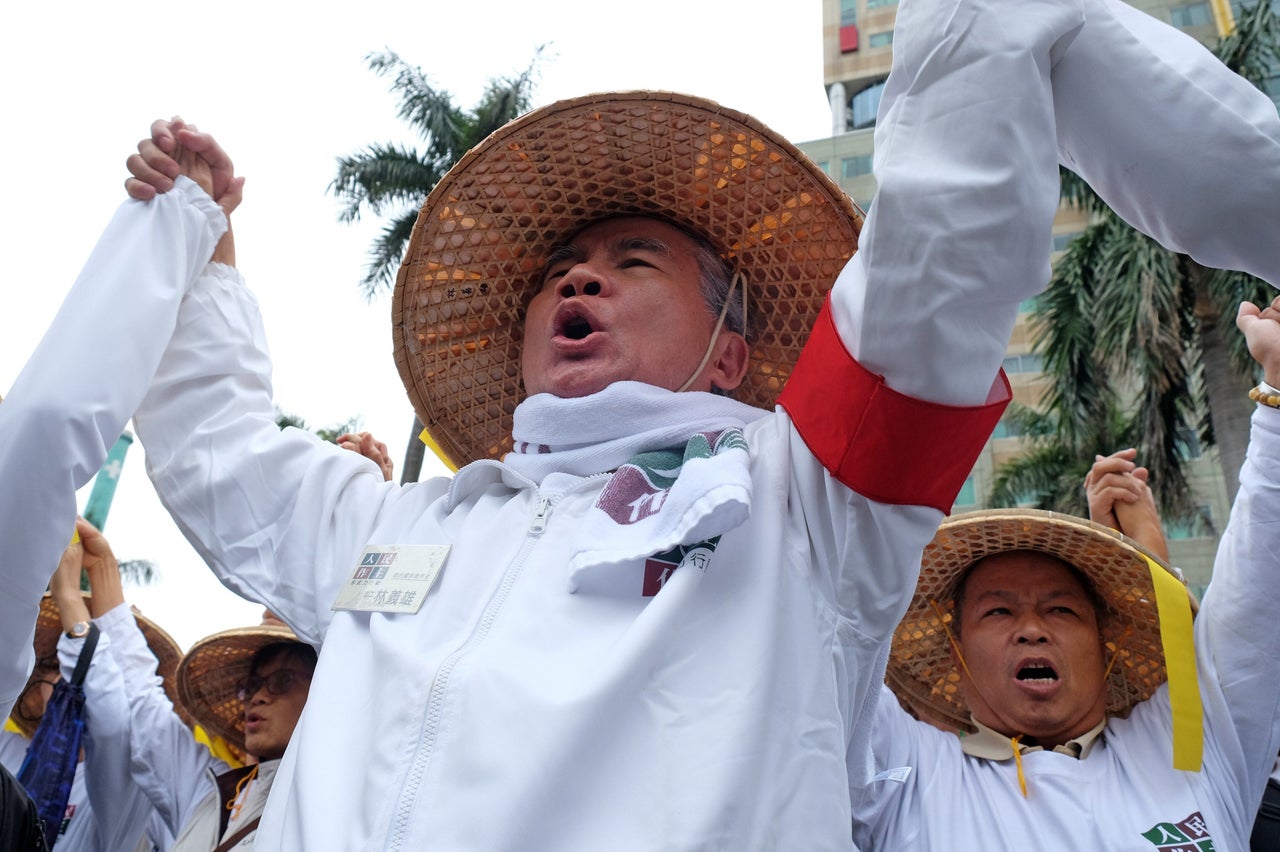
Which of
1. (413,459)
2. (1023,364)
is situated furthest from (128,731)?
(1023,364)

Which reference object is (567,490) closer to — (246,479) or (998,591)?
(246,479)

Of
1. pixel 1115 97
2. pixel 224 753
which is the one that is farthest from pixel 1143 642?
pixel 224 753

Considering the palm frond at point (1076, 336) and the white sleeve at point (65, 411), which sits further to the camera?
the palm frond at point (1076, 336)

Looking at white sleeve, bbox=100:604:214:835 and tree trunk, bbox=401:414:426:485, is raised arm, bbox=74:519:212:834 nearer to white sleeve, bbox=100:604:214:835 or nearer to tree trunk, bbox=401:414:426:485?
white sleeve, bbox=100:604:214:835

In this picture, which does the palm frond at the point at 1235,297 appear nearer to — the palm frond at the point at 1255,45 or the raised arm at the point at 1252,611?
the palm frond at the point at 1255,45

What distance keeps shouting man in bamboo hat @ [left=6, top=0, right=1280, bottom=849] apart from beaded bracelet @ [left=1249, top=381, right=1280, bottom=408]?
1040 mm

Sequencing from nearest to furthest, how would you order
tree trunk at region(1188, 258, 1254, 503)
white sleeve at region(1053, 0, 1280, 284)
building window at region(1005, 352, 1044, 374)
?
Answer: white sleeve at region(1053, 0, 1280, 284) < tree trunk at region(1188, 258, 1254, 503) < building window at region(1005, 352, 1044, 374)

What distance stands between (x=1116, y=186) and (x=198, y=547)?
171cm

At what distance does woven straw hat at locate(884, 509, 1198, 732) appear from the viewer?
3062 millimetres

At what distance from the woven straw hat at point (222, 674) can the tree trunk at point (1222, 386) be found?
1106 cm

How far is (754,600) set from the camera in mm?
1452

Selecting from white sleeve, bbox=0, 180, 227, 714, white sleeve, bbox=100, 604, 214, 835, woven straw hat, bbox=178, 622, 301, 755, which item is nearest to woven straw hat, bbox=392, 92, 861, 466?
white sleeve, bbox=0, 180, 227, 714

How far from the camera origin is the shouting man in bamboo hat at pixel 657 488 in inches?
50.3

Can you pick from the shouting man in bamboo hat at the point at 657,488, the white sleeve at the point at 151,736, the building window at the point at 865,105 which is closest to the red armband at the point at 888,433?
the shouting man in bamboo hat at the point at 657,488
